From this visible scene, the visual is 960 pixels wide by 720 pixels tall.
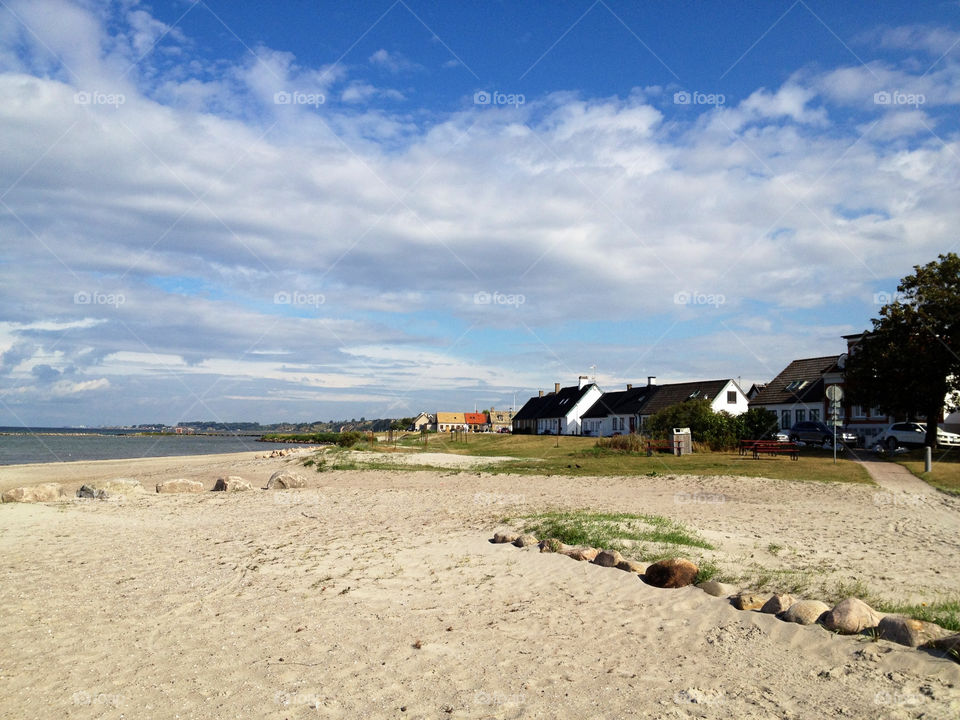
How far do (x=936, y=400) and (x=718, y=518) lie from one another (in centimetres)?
2366

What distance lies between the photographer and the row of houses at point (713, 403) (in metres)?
46.0

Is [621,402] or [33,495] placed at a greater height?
[621,402]

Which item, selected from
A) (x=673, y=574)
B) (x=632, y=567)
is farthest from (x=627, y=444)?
(x=673, y=574)

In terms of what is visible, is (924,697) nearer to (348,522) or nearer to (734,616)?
(734,616)

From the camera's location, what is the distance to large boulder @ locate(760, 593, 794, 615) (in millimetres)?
6797

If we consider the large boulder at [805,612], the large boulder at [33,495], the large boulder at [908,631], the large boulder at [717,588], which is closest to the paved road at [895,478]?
the large boulder at [717,588]

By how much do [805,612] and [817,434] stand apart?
126 feet

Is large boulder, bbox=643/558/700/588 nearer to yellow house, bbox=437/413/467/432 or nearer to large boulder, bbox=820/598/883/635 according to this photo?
large boulder, bbox=820/598/883/635

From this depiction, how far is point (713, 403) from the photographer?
193 ft

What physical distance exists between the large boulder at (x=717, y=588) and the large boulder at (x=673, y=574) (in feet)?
0.72

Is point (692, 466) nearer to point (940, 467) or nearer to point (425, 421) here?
point (940, 467)

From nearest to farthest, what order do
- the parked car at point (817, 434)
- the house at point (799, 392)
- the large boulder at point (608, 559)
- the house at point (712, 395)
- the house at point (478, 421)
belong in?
the large boulder at point (608, 559), the parked car at point (817, 434), the house at point (799, 392), the house at point (712, 395), the house at point (478, 421)

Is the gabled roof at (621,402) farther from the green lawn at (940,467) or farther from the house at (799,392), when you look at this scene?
the green lawn at (940,467)

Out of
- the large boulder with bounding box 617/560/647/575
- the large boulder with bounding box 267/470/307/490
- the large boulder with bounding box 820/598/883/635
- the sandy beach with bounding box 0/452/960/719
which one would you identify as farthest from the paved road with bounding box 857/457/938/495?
the large boulder with bounding box 267/470/307/490
